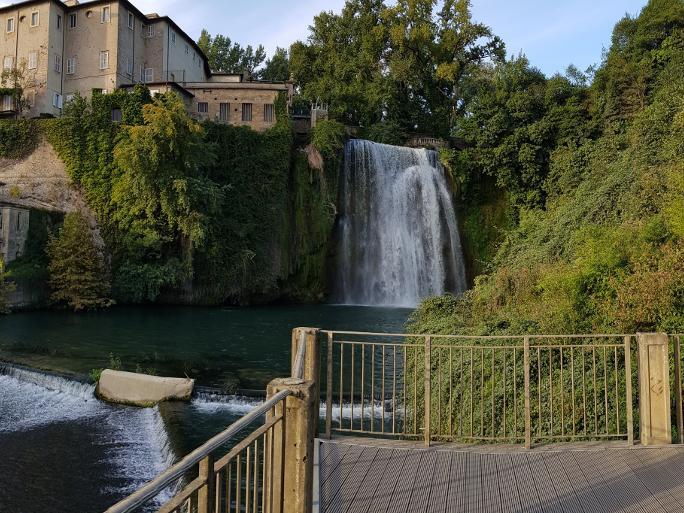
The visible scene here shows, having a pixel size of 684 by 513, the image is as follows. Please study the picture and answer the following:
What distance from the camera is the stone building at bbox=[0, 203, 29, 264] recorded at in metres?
25.3

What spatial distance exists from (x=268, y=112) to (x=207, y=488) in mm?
36371

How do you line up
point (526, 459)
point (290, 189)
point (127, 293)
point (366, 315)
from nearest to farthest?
1. point (526, 459)
2. point (366, 315)
3. point (127, 293)
4. point (290, 189)

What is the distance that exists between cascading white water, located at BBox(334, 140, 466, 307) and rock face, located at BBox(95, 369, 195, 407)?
2082 centimetres

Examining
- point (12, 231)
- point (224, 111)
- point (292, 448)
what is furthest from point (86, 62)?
point (292, 448)

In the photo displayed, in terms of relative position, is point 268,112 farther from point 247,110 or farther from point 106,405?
point 106,405

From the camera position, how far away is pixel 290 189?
32.9 metres

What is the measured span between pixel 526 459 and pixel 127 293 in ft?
83.0

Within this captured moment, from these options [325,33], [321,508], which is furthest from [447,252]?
[321,508]

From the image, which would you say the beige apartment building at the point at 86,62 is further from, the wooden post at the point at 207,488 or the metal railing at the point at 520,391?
the wooden post at the point at 207,488

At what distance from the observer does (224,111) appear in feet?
123

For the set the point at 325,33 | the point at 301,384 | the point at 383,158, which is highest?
the point at 325,33

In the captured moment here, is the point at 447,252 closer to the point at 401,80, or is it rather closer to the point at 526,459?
the point at 401,80

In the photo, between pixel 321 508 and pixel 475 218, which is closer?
pixel 321 508

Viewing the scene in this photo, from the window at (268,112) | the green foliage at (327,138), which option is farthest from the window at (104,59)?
the green foliage at (327,138)
